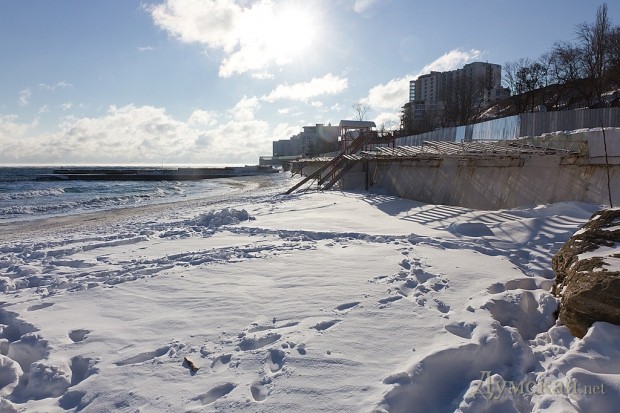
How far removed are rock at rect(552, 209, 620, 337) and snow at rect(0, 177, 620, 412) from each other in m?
0.18

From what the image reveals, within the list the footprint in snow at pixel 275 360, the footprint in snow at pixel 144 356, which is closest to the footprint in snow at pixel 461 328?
the footprint in snow at pixel 275 360

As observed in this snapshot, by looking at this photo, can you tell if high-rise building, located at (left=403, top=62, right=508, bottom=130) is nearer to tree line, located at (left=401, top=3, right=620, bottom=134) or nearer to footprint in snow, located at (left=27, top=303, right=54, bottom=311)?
tree line, located at (left=401, top=3, right=620, bottom=134)

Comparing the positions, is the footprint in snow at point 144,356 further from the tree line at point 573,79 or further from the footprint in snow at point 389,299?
the tree line at point 573,79

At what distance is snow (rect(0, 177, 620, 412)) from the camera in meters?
2.85

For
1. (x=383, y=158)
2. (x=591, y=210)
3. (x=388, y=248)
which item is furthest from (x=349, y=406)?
(x=383, y=158)

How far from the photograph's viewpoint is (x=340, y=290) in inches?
197

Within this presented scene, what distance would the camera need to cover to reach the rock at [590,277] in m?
3.42

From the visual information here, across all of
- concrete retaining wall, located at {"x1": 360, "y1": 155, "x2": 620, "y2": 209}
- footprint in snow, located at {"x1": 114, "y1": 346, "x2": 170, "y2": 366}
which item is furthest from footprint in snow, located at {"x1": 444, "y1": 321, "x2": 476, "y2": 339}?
concrete retaining wall, located at {"x1": 360, "y1": 155, "x2": 620, "y2": 209}

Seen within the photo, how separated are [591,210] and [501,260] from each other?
4.35 m

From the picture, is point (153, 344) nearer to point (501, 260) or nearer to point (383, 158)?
point (501, 260)

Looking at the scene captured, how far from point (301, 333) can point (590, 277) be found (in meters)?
2.80

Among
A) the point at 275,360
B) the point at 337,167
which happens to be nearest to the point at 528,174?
the point at 275,360

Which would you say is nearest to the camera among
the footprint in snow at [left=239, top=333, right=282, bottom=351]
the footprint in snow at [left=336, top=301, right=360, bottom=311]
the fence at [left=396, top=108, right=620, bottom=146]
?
the footprint in snow at [left=239, top=333, right=282, bottom=351]

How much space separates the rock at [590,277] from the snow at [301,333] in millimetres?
175
